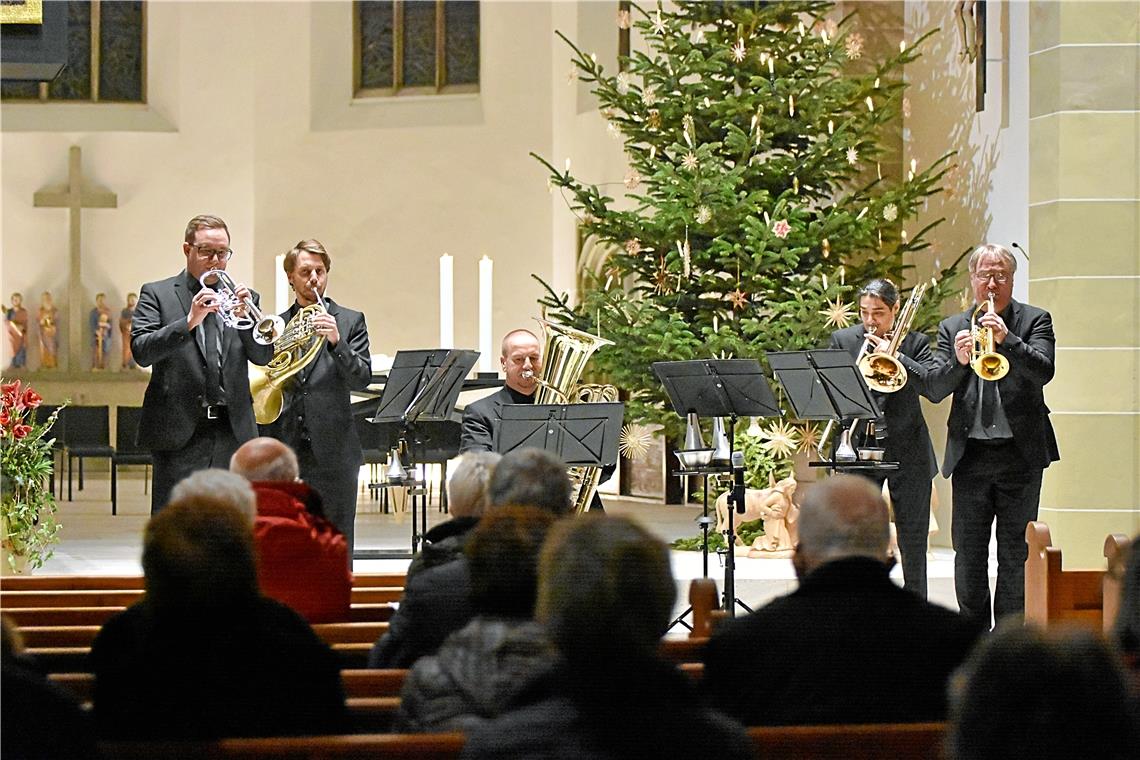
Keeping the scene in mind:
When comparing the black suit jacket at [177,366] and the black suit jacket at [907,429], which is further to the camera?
the black suit jacket at [907,429]

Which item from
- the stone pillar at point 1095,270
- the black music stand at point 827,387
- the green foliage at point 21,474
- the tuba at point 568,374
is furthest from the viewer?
the stone pillar at point 1095,270

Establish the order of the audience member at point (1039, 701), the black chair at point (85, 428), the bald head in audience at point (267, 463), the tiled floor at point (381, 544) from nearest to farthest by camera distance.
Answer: the audience member at point (1039, 701)
the bald head in audience at point (267, 463)
the tiled floor at point (381, 544)
the black chair at point (85, 428)

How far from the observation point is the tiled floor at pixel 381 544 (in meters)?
7.59

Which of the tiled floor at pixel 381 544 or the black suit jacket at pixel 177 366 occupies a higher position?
the black suit jacket at pixel 177 366

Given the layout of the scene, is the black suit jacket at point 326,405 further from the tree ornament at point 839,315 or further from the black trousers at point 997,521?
the tree ornament at point 839,315

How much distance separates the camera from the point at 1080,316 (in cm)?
797

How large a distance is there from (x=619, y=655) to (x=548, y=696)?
123mm

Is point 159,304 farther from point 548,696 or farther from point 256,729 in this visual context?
point 548,696

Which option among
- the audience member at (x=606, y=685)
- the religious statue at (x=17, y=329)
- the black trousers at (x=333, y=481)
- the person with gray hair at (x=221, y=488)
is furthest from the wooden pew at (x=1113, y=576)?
the religious statue at (x=17, y=329)

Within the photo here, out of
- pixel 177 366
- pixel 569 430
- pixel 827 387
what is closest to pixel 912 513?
pixel 827 387

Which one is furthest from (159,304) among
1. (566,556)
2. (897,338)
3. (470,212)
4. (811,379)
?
(470,212)

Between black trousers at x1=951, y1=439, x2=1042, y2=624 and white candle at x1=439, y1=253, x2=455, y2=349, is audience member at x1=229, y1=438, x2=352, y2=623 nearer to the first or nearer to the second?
black trousers at x1=951, y1=439, x2=1042, y2=624

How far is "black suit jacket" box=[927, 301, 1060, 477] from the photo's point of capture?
608 centimetres

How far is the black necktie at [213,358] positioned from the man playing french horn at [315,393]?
0.97 feet
